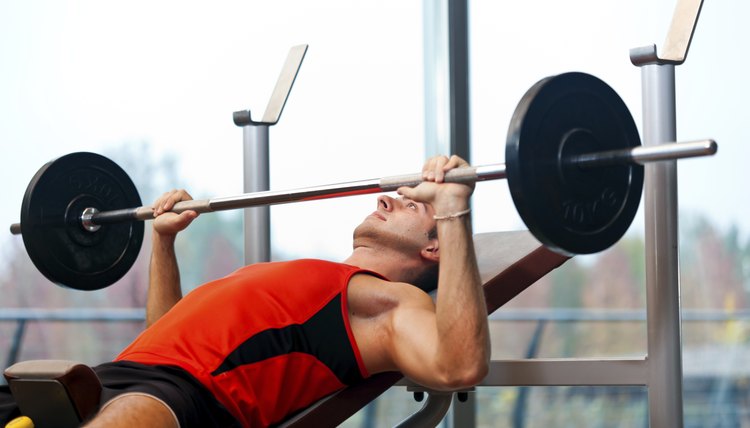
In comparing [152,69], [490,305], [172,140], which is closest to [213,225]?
[172,140]

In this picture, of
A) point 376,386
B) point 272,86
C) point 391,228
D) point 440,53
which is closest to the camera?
point 376,386

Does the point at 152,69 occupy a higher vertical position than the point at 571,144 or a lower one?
higher

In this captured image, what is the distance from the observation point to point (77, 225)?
7.47 feet

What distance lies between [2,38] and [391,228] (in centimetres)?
187

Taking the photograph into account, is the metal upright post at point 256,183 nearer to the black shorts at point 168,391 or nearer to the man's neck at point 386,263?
the man's neck at point 386,263

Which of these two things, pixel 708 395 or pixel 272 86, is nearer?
pixel 272 86

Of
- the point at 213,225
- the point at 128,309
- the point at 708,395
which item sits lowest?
the point at 708,395

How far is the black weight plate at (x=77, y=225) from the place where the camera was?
2207 millimetres

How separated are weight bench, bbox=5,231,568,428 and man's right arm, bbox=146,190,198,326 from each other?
0.66 meters

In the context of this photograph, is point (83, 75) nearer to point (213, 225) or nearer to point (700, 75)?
point (213, 225)

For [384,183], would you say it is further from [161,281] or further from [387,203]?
[161,281]

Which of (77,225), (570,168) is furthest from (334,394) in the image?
(77,225)

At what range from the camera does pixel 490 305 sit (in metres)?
1.90

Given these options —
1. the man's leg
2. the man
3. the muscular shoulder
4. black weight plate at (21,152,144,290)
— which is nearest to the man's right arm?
black weight plate at (21,152,144,290)
